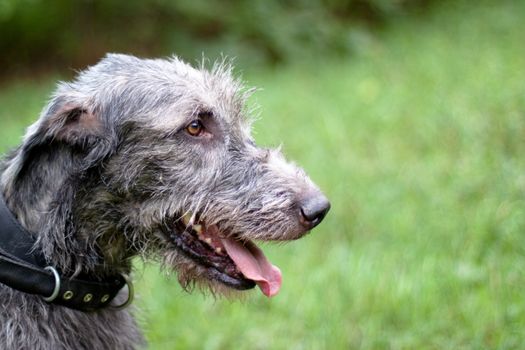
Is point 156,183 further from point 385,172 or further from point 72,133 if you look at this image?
point 385,172

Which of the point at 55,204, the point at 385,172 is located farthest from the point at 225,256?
the point at 385,172

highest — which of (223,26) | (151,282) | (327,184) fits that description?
(327,184)

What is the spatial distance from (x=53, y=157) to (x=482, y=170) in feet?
14.1

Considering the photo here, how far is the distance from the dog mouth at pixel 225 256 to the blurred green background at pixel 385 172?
478 millimetres

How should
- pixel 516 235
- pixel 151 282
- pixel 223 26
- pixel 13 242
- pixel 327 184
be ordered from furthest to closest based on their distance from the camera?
1. pixel 223 26
2. pixel 327 184
3. pixel 151 282
4. pixel 516 235
5. pixel 13 242

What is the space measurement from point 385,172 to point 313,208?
12.9ft

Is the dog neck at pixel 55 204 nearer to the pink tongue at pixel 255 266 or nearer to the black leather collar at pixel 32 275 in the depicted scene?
the black leather collar at pixel 32 275

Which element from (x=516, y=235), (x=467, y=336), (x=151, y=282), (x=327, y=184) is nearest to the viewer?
(x=467, y=336)

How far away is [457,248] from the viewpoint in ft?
17.5

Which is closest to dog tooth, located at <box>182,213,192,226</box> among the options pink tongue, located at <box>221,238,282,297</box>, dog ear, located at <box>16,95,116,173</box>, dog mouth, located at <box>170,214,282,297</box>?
dog mouth, located at <box>170,214,282,297</box>

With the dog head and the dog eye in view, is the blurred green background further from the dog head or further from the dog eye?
the dog eye

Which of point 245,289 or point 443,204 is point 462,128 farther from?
point 245,289

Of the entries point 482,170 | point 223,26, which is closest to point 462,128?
point 482,170

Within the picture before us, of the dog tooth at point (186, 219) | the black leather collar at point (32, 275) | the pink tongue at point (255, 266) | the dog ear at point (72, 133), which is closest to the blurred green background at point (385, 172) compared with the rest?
the pink tongue at point (255, 266)
